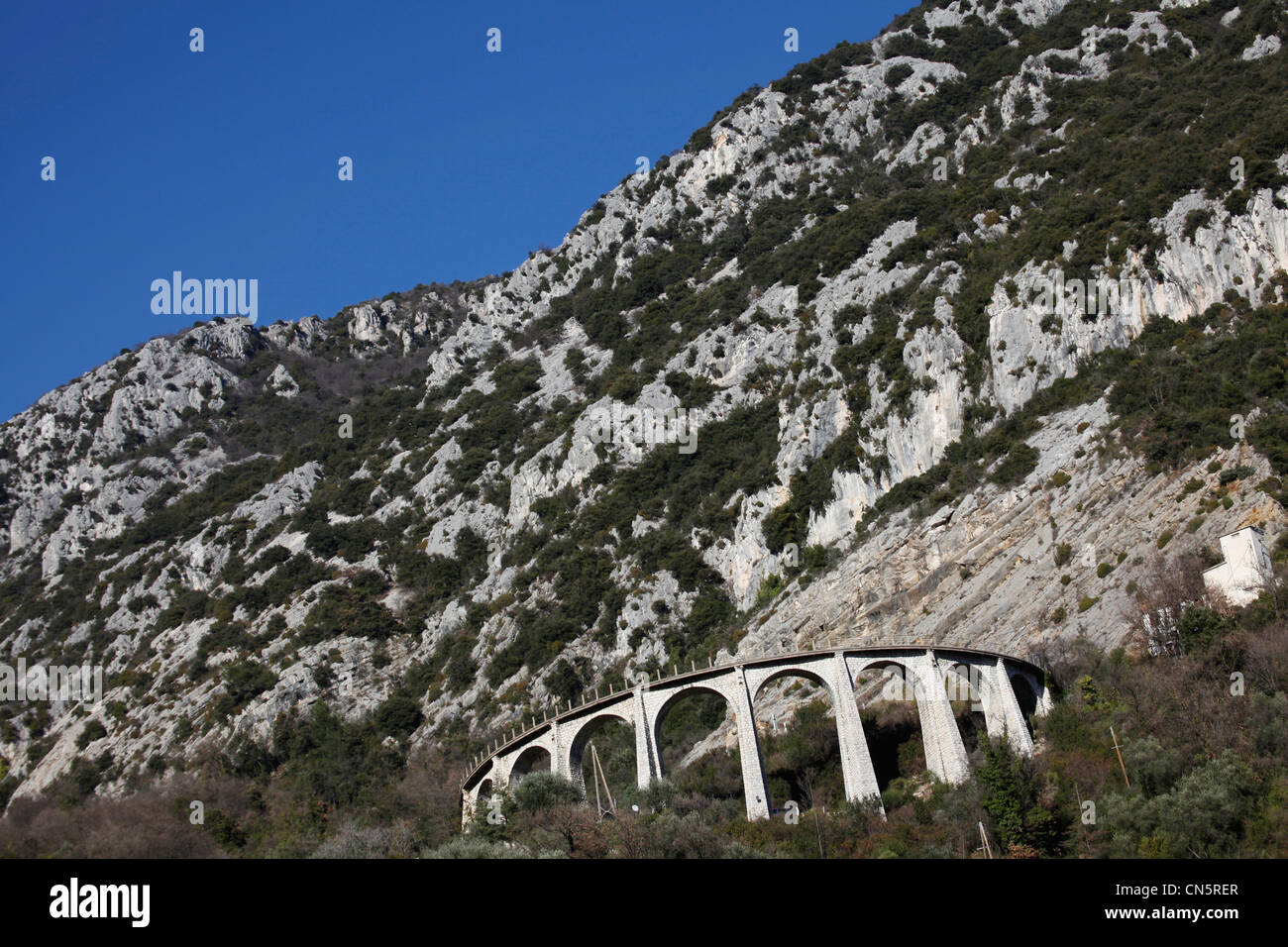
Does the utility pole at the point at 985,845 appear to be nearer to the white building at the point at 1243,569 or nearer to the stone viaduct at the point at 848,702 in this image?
the stone viaduct at the point at 848,702

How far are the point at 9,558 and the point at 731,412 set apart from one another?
80.0 m

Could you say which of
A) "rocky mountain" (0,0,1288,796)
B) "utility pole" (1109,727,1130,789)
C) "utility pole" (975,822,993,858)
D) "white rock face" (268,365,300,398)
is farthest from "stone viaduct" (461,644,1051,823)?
"white rock face" (268,365,300,398)

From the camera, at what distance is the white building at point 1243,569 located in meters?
34.4

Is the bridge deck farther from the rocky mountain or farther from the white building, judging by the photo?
the white building

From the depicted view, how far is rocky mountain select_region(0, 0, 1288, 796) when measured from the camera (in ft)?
151

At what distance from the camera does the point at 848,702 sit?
36.5 metres

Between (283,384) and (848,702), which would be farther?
(283,384)

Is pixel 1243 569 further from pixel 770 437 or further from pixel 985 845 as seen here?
pixel 770 437

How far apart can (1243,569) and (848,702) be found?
13872 millimetres

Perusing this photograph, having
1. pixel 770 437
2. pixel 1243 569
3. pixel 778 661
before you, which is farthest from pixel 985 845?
pixel 770 437

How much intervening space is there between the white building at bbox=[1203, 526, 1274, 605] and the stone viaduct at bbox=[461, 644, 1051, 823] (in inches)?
281

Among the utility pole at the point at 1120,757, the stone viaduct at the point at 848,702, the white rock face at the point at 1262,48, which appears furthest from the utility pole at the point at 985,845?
the white rock face at the point at 1262,48

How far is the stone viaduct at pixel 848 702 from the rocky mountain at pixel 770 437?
418 cm
